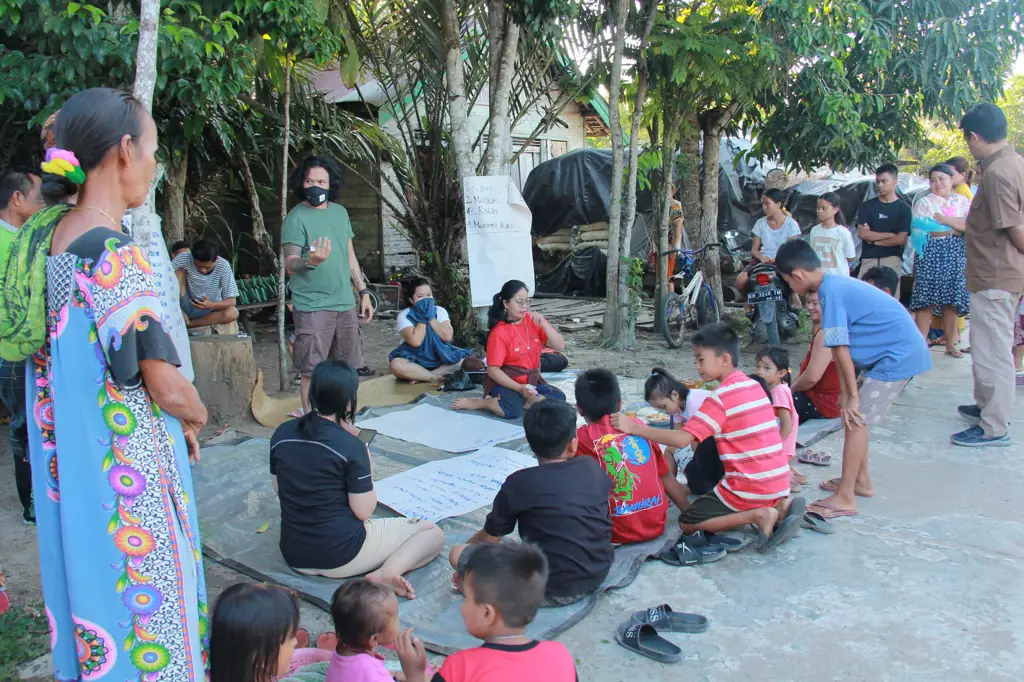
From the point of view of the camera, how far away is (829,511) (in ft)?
12.4

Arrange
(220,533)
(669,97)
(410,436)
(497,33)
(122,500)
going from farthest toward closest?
(669,97), (497,33), (410,436), (220,533), (122,500)

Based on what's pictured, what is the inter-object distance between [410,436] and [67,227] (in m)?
3.49

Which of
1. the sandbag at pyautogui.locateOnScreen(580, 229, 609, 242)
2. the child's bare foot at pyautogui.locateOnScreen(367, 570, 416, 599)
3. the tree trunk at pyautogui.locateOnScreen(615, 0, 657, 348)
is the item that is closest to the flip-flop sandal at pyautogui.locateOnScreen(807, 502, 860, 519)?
the child's bare foot at pyautogui.locateOnScreen(367, 570, 416, 599)

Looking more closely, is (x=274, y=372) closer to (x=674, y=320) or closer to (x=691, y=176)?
(x=674, y=320)

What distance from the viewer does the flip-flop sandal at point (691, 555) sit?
3.31 metres

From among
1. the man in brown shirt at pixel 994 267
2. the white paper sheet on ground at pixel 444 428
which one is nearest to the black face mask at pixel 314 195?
the white paper sheet on ground at pixel 444 428

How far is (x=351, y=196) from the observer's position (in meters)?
11.6

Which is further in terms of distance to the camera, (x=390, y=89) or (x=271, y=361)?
(x=390, y=89)

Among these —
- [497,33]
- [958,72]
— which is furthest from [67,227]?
[958,72]

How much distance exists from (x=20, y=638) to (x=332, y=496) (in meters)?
1.14

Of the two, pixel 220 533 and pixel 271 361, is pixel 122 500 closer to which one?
pixel 220 533

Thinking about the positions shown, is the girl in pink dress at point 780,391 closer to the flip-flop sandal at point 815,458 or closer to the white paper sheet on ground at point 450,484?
the flip-flop sandal at point 815,458

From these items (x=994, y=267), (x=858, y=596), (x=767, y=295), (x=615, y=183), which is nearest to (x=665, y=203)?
(x=615, y=183)

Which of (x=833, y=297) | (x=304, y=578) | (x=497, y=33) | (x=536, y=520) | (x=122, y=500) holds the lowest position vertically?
(x=304, y=578)
